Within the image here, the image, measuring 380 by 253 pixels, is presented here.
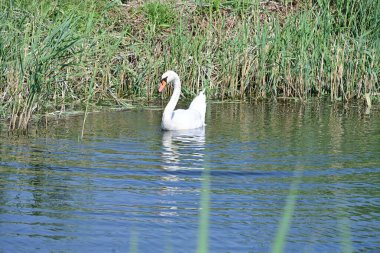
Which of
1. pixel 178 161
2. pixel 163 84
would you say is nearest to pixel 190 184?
pixel 178 161

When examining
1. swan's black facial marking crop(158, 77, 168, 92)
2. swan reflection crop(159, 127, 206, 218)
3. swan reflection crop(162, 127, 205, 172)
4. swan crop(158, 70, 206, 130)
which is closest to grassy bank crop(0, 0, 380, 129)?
swan's black facial marking crop(158, 77, 168, 92)

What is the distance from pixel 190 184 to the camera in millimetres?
8945

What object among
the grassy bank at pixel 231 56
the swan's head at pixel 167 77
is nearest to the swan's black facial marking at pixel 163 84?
the swan's head at pixel 167 77

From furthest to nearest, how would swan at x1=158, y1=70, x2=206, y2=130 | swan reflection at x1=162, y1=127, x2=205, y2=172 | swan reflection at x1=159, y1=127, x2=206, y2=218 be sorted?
swan at x1=158, y1=70, x2=206, y2=130, swan reflection at x1=162, y1=127, x2=205, y2=172, swan reflection at x1=159, y1=127, x2=206, y2=218

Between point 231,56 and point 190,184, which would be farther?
point 231,56

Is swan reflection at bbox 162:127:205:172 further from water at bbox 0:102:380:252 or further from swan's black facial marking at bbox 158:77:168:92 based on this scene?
swan's black facial marking at bbox 158:77:168:92

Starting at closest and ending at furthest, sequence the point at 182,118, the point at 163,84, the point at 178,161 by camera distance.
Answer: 1. the point at 178,161
2. the point at 182,118
3. the point at 163,84

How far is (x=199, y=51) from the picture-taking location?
15508 mm

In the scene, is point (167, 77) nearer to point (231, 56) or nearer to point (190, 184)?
point (231, 56)

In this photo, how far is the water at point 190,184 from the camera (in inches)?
275

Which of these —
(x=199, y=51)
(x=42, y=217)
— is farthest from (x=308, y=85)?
(x=42, y=217)

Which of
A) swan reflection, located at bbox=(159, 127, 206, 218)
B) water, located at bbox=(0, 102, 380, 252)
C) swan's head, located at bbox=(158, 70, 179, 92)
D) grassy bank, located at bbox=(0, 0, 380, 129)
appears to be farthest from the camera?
grassy bank, located at bbox=(0, 0, 380, 129)

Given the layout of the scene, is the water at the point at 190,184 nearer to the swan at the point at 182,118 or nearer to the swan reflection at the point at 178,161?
the swan reflection at the point at 178,161

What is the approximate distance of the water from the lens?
6.97 meters
